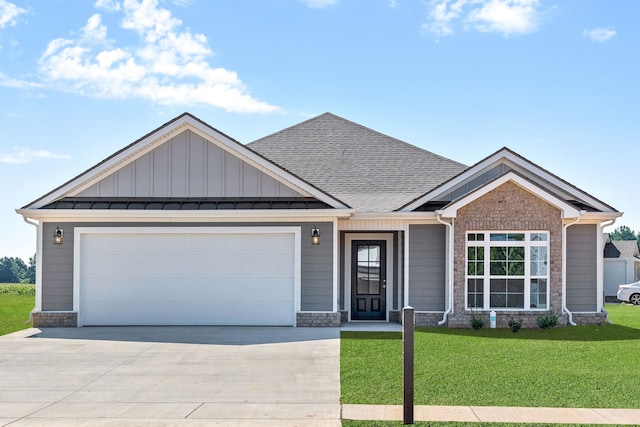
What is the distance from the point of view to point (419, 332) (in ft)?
48.4

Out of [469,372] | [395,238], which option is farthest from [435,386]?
[395,238]

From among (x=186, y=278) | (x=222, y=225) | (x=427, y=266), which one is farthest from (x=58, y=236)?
(x=427, y=266)

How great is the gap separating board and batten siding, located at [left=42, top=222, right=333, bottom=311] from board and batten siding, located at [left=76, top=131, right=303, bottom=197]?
841 mm

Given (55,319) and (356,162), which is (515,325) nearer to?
(356,162)

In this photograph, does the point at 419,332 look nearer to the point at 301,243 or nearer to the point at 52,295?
the point at 301,243

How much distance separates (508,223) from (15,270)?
3546 inches

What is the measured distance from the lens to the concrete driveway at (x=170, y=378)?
788 cm

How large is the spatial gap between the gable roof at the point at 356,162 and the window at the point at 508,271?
249 centimetres

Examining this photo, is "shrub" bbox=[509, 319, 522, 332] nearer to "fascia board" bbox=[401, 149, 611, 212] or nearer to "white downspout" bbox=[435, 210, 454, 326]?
"white downspout" bbox=[435, 210, 454, 326]

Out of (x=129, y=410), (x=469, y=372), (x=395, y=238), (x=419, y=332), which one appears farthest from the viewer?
(x=395, y=238)

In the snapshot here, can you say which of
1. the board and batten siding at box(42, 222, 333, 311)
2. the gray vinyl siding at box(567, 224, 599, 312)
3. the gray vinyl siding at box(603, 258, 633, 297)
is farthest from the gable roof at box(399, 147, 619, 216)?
the gray vinyl siding at box(603, 258, 633, 297)

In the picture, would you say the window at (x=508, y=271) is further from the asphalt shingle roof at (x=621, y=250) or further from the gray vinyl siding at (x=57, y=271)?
the asphalt shingle roof at (x=621, y=250)

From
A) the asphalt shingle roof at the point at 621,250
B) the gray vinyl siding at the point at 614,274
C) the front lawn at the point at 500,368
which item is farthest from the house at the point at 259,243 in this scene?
the asphalt shingle roof at the point at 621,250

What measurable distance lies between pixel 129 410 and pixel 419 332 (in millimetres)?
8138
